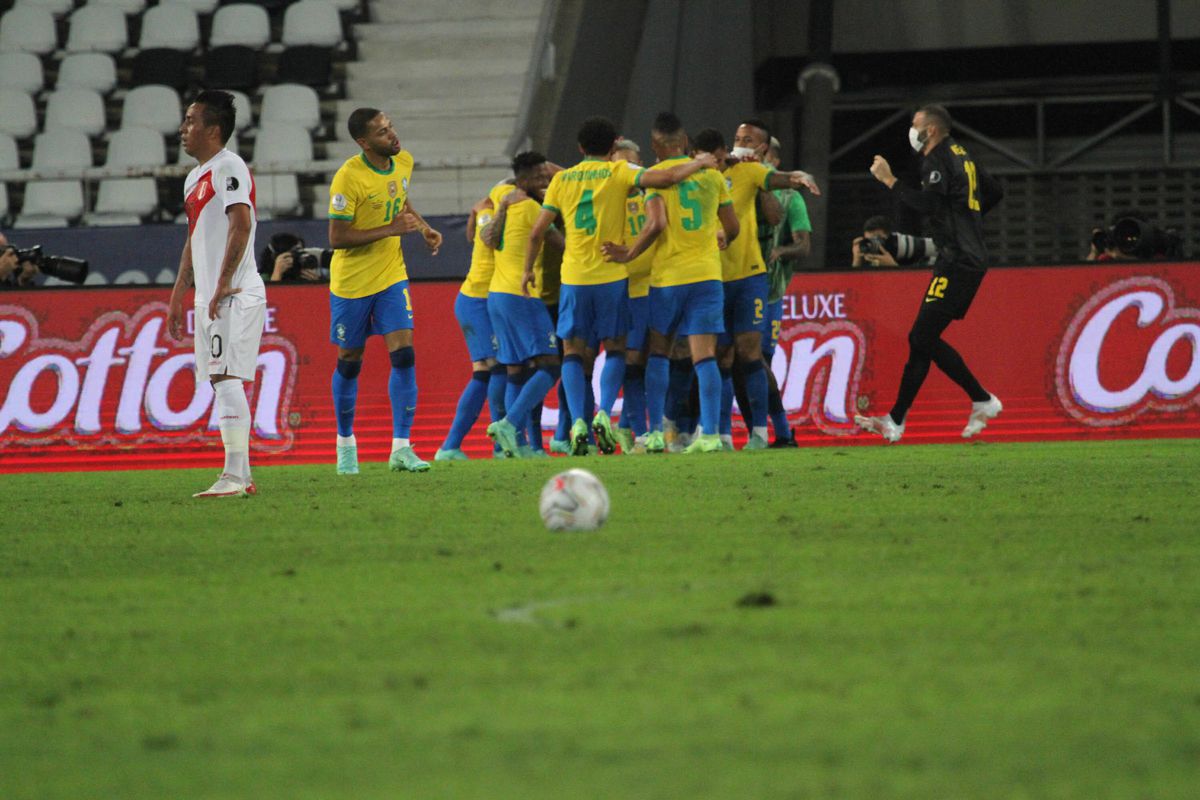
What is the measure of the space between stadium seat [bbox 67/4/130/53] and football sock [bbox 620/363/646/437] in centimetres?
1107

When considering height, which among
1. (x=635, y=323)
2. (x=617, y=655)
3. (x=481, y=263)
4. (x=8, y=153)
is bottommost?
(x=617, y=655)

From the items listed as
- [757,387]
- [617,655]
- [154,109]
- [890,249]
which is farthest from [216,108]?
[154,109]

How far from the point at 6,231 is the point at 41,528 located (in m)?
9.04

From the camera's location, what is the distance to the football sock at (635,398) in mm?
11789

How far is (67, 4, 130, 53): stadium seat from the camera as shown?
20.3m

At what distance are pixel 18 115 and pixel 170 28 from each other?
210 centimetres

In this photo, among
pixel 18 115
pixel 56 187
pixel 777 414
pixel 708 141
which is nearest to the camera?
pixel 708 141

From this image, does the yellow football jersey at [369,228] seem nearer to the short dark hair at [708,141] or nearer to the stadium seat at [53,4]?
the short dark hair at [708,141]

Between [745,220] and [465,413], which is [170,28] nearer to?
[465,413]

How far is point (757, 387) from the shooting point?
11500mm

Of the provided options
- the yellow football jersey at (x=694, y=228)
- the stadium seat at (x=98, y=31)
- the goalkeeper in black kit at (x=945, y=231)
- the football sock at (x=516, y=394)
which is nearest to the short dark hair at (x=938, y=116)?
the goalkeeper in black kit at (x=945, y=231)

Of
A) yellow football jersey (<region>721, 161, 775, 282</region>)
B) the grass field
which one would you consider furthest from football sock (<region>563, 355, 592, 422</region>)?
the grass field

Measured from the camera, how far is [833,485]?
784 centimetres

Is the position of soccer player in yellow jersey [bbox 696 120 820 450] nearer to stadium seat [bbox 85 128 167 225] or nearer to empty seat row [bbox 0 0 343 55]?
stadium seat [bbox 85 128 167 225]
